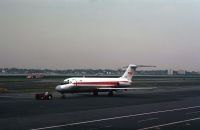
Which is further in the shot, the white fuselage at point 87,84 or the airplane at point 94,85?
the airplane at point 94,85

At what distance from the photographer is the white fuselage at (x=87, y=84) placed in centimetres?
6700

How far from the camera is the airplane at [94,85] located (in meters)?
67.2

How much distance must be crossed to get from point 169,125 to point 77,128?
6.92m

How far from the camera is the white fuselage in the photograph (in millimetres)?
67000

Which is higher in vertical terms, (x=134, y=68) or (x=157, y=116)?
(x=134, y=68)

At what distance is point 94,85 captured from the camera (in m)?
71.2

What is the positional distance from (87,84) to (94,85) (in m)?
1.67

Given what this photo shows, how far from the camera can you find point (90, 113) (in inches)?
1553

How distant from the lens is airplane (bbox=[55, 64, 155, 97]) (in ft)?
220

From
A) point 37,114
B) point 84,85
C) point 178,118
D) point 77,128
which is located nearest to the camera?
point 77,128

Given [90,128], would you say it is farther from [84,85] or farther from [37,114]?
[84,85]

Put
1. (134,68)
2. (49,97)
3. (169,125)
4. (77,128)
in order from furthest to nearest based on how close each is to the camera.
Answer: (134,68), (49,97), (169,125), (77,128)

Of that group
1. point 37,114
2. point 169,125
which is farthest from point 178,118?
point 37,114

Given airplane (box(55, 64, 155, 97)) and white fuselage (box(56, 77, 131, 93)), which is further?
airplane (box(55, 64, 155, 97))
